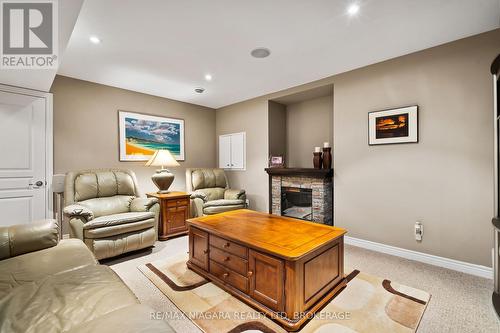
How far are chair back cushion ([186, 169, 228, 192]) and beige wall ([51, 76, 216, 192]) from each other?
0.46 metres

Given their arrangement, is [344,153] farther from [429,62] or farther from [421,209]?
[429,62]

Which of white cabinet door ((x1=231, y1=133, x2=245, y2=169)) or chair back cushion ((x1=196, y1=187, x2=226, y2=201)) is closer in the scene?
chair back cushion ((x1=196, y1=187, x2=226, y2=201))

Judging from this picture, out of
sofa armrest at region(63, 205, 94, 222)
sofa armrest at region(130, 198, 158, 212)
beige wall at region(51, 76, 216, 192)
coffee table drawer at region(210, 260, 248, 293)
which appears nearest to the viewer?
coffee table drawer at region(210, 260, 248, 293)

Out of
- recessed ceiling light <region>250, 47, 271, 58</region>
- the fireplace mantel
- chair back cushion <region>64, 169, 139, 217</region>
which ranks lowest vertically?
chair back cushion <region>64, 169, 139, 217</region>

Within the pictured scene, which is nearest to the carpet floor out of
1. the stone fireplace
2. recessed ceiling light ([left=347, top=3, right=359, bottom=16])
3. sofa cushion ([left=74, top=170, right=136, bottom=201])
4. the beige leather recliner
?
the beige leather recliner

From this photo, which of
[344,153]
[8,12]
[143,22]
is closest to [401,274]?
[344,153]

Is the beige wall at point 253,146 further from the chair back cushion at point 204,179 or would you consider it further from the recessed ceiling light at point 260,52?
the recessed ceiling light at point 260,52

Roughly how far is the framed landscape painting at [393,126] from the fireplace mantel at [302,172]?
0.73 metres

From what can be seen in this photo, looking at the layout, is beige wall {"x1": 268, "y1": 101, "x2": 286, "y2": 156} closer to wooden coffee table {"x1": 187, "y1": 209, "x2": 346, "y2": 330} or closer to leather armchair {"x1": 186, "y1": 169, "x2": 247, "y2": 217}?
leather armchair {"x1": 186, "y1": 169, "x2": 247, "y2": 217}

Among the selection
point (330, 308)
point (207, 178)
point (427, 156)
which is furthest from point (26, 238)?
point (427, 156)

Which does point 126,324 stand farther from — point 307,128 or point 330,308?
point 307,128

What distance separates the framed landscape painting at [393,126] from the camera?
8.98 ft

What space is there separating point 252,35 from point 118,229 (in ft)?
8.62

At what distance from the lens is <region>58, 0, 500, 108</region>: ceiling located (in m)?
1.96
